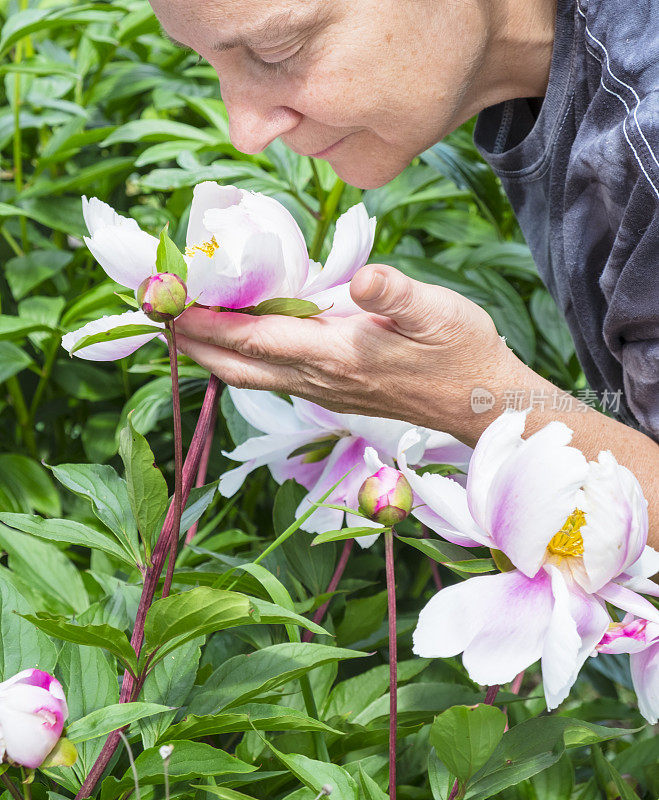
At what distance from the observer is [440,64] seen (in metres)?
0.79

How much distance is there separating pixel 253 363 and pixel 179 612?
0.24m

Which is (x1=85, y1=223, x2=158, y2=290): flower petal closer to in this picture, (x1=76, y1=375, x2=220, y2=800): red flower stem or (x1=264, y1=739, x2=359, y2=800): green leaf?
(x1=76, y1=375, x2=220, y2=800): red flower stem

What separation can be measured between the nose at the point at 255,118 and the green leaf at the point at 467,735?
53 centimetres

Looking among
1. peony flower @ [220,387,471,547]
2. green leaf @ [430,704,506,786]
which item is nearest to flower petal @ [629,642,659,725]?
green leaf @ [430,704,506,786]

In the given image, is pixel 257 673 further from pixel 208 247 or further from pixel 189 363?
pixel 189 363

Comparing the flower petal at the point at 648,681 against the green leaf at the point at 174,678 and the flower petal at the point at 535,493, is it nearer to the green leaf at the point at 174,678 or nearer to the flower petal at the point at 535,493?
the flower petal at the point at 535,493

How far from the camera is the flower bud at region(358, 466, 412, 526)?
0.52 metres

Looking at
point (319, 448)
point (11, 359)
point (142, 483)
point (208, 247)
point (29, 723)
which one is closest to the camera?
point (29, 723)

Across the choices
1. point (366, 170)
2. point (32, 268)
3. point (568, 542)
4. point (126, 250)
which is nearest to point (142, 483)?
point (126, 250)

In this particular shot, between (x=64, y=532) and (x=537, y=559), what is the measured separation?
0.26 m

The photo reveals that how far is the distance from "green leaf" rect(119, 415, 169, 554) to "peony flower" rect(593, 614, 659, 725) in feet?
0.86

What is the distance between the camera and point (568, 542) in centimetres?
53

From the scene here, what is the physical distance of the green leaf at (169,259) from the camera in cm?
51

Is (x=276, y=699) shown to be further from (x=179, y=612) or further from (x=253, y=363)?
(x=253, y=363)
